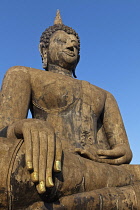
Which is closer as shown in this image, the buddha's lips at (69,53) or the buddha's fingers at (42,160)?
the buddha's fingers at (42,160)

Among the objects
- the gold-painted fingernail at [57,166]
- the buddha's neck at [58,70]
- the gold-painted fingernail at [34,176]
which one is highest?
the buddha's neck at [58,70]

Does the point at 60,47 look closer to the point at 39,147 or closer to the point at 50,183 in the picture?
the point at 39,147

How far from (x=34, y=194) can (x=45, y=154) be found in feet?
1.48

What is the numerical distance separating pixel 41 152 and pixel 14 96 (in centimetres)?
202

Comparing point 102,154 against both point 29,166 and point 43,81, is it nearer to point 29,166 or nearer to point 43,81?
point 43,81

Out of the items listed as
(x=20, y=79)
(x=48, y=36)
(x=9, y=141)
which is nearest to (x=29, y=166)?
(x=9, y=141)

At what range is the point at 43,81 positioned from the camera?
19.6 feet

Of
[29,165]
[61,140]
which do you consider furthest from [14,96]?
[29,165]

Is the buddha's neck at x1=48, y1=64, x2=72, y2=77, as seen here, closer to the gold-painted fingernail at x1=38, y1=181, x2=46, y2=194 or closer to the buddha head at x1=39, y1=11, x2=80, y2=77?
the buddha head at x1=39, y1=11, x2=80, y2=77

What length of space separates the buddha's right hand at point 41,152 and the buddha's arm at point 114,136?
173 centimetres

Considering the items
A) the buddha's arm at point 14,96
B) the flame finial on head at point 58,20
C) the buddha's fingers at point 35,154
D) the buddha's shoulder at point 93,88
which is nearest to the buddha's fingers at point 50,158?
the buddha's fingers at point 35,154

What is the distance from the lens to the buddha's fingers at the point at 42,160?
3.61 m

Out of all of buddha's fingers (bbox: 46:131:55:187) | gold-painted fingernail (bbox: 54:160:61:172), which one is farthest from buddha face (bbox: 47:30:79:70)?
gold-painted fingernail (bbox: 54:160:61:172)

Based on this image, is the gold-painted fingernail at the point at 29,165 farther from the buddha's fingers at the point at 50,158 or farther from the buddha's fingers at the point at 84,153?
the buddha's fingers at the point at 84,153
